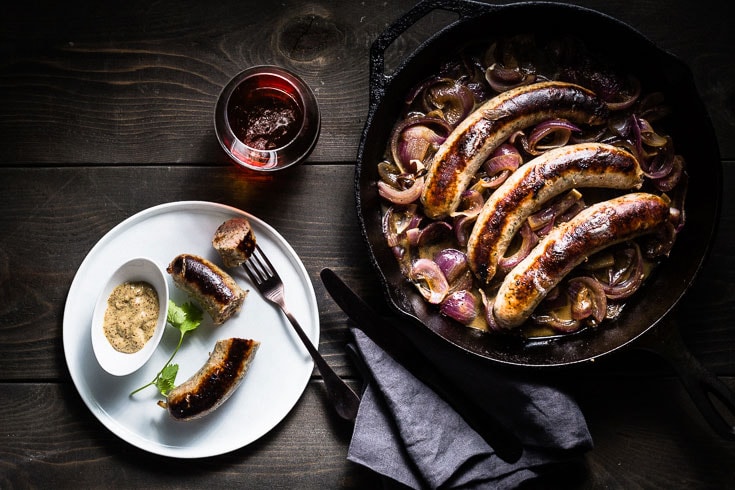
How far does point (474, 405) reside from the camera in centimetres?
249

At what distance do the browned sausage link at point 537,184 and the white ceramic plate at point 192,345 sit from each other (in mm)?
727

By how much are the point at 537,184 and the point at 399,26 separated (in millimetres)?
761

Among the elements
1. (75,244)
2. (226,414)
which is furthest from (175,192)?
(226,414)

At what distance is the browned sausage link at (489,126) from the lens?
94.7 inches

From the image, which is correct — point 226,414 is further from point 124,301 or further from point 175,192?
point 175,192

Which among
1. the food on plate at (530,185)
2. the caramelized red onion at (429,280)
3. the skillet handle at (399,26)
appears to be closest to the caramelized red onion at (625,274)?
the food on plate at (530,185)

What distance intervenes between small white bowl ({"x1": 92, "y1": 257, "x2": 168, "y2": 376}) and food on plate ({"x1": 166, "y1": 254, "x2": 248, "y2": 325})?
0.07 m

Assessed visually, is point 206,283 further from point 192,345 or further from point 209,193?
point 209,193

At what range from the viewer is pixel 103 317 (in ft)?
8.20

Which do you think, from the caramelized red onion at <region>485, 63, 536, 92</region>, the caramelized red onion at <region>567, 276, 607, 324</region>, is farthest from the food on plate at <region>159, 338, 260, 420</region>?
the caramelized red onion at <region>485, 63, 536, 92</region>

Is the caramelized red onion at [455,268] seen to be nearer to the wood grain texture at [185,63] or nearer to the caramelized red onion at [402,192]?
the caramelized red onion at [402,192]

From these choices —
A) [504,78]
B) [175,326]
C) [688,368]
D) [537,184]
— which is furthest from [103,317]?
[688,368]

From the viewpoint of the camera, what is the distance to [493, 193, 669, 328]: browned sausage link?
2.35m

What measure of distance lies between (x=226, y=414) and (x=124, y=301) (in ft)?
1.97
